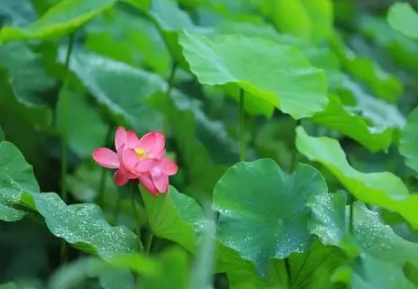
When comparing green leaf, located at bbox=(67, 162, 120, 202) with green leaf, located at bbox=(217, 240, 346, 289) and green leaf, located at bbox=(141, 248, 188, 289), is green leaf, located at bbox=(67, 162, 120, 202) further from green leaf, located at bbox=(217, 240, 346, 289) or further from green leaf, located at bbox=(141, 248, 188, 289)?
green leaf, located at bbox=(141, 248, 188, 289)

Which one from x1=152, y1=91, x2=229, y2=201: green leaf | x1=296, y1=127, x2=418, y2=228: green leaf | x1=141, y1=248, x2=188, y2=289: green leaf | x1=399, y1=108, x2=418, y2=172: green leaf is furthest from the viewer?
x1=152, y1=91, x2=229, y2=201: green leaf

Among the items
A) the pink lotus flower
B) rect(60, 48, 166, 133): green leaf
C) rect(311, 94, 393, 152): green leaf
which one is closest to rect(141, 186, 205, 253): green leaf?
the pink lotus flower

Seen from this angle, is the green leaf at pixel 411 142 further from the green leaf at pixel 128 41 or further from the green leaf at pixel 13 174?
the green leaf at pixel 128 41

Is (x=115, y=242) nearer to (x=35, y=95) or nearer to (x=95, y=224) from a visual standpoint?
(x=95, y=224)

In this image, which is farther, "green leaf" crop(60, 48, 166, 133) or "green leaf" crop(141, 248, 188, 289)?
"green leaf" crop(60, 48, 166, 133)

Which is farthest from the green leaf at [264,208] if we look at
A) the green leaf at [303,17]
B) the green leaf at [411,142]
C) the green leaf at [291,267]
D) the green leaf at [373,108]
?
the green leaf at [303,17]

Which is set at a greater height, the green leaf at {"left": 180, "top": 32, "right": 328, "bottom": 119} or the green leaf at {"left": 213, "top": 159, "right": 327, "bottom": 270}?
the green leaf at {"left": 180, "top": 32, "right": 328, "bottom": 119}
